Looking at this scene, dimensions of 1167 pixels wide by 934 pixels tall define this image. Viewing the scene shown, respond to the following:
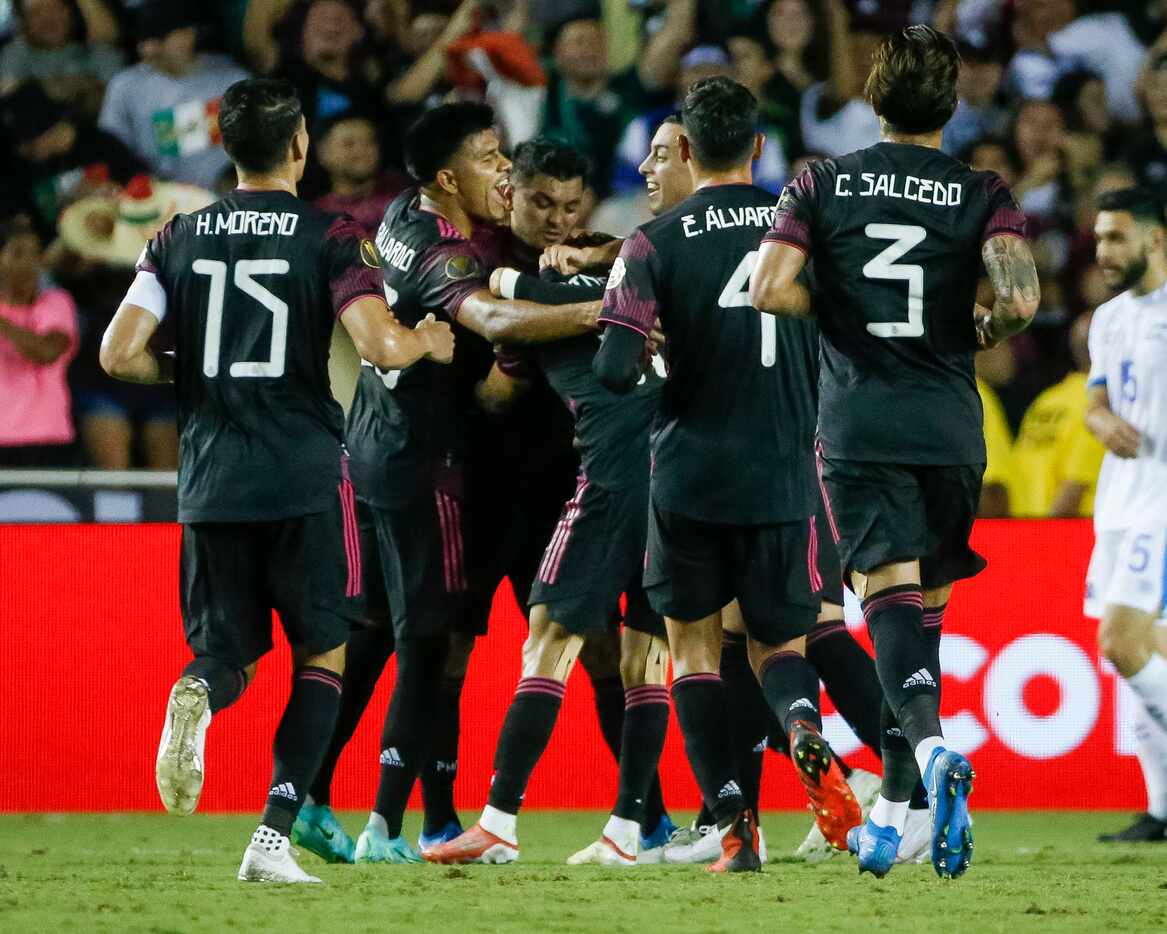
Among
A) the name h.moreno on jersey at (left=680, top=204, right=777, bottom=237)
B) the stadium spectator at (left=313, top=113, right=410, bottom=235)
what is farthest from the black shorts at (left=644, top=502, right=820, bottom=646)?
the stadium spectator at (left=313, top=113, right=410, bottom=235)

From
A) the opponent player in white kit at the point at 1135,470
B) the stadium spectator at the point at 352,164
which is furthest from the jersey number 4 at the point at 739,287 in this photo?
the stadium spectator at the point at 352,164

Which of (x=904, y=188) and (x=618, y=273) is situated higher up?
(x=904, y=188)

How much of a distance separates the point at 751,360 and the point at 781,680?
3.00 ft

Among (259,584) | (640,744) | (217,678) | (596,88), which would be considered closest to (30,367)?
(596,88)

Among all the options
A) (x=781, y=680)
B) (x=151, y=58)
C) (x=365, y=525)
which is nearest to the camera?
(x=781, y=680)

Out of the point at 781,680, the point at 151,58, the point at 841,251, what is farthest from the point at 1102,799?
the point at 151,58

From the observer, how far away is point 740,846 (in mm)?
5836

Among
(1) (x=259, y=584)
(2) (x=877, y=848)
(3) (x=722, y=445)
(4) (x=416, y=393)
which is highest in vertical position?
(4) (x=416, y=393)

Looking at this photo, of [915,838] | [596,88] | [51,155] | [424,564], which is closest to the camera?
[915,838]

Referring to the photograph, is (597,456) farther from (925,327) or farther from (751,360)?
(925,327)

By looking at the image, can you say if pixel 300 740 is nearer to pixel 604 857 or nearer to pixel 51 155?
pixel 604 857

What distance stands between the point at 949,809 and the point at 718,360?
1.49 m

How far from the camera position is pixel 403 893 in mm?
5258

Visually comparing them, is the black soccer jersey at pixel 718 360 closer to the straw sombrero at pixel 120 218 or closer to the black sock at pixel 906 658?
the black sock at pixel 906 658
